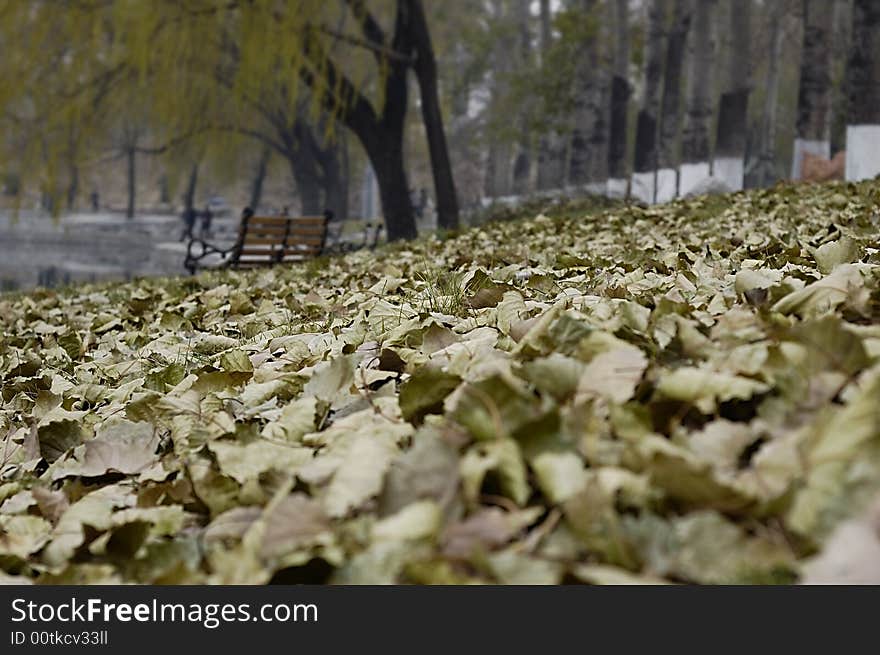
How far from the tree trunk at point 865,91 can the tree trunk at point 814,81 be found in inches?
75.7

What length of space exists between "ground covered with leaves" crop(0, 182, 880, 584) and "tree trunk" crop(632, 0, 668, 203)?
15584 mm

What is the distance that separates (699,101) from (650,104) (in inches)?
132

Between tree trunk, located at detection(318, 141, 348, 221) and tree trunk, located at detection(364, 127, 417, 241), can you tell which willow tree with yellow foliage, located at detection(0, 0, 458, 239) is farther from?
tree trunk, located at detection(318, 141, 348, 221)

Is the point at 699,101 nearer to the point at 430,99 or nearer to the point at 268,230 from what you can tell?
the point at 430,99

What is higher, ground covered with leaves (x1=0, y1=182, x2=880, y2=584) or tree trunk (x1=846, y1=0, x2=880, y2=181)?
tree trunk (x1=846, y1=0, x2=880, y2=181)

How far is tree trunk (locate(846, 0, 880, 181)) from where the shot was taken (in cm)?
1111

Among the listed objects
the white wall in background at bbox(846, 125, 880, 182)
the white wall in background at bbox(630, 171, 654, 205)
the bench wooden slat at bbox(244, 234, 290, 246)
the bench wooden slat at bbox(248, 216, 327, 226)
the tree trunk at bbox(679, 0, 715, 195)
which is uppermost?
the tree trunk at bbox(679, 0, 715, 195)

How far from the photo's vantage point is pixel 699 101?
15.4m

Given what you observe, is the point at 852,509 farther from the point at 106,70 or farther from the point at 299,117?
the point at 299,117

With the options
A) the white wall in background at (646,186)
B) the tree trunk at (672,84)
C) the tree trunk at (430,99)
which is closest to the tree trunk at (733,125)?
the white wall in background at (646,186)

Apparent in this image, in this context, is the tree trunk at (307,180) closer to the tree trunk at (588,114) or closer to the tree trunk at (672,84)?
the tree trunk at (588,114)

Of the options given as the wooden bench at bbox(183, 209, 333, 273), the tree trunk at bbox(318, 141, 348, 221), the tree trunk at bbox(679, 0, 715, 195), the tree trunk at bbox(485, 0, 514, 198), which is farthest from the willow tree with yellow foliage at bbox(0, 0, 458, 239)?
the tree trunk at bbox(318, 141, 348, 221)
